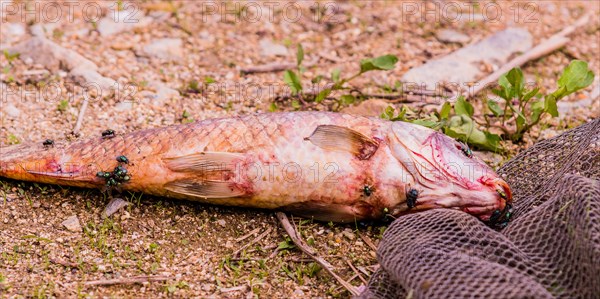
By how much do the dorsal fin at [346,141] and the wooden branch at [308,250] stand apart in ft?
1.94

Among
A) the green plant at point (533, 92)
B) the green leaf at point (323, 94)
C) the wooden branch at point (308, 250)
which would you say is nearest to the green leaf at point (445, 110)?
the green plant at point (533, 92)

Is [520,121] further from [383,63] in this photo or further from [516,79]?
[383,63]

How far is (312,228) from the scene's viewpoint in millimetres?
5152

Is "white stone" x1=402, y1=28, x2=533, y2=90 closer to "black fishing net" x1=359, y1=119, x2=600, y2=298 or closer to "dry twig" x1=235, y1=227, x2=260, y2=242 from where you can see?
"black fishing net" x1=359, y1=119, x2=600, y2=298

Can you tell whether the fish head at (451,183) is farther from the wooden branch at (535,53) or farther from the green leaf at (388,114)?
the wooden branch at (535,53)

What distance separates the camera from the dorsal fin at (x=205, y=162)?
4930mm

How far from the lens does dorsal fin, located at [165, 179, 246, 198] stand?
195 inches

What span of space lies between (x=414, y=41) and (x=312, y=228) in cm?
341

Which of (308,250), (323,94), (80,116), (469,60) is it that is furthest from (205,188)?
(469,60)

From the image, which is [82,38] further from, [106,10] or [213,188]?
[213,188]

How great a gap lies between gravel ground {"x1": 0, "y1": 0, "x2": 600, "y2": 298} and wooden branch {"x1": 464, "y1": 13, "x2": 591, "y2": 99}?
0.10 m

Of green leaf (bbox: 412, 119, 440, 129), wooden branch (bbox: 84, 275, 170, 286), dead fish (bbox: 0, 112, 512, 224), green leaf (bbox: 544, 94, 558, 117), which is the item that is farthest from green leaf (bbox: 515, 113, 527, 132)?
wooden branch (bbox: 84, 275, 170, 286)

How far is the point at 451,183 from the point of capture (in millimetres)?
4770

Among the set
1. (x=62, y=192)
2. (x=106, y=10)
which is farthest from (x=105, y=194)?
(x=106, y=10)
